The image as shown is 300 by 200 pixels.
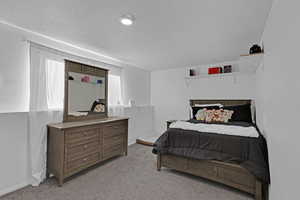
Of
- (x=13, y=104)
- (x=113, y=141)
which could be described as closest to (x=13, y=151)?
(x=13, y=104)

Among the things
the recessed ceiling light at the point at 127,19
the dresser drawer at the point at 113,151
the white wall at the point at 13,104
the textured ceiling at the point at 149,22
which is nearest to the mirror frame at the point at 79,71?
the textured ceiling at the point at 149,22

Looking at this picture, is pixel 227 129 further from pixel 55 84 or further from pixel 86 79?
pixel 55 84

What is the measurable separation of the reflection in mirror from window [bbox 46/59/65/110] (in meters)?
0.13

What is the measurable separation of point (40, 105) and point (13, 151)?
0.67 m

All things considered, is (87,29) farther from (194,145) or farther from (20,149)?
(194,145)

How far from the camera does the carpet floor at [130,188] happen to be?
1.84 m

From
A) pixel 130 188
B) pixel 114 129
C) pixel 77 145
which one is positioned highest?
pixel 114 129

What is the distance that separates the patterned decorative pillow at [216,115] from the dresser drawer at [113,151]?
1.81 meters

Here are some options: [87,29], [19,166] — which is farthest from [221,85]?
[19,166]

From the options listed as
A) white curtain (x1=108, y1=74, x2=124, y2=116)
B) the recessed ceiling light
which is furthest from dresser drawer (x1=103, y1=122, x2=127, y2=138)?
the recessed ceiling light

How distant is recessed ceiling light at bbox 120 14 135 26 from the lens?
5.63 feet

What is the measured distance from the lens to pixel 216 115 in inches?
121

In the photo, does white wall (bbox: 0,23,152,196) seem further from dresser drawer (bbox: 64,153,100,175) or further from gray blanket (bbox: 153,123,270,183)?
gray blanket (bbox: 153,123,270,183)

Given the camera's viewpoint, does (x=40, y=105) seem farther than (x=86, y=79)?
No
